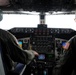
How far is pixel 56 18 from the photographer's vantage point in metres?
3.66

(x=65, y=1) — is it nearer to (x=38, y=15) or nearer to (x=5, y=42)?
(x=5, y=42)

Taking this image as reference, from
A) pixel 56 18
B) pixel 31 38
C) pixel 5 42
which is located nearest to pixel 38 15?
pixel 56 18

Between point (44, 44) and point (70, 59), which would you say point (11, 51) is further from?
point (44, 44)

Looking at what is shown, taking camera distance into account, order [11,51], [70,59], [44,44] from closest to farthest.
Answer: [70,59] < [11,51] < [44,44]

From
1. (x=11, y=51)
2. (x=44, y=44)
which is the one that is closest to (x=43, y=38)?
(x=44, y=44)

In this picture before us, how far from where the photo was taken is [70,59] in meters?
1.96

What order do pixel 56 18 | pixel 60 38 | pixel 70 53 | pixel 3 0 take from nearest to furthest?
pixel 70 53, pixel 3 0, pixel 60 38, pixel 56 18

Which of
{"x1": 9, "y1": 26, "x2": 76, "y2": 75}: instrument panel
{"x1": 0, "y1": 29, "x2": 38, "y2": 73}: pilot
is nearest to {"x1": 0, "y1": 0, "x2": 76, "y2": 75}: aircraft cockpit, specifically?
{"x1": 9, "y1": 26, "x2": 76, "y2": 75}: instrument panel

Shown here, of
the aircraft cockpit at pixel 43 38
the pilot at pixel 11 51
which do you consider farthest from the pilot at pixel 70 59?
the aircraft cockpit at pixel 43 38

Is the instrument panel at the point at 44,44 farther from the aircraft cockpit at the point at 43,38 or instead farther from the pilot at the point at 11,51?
the pilot at the point at 11,51

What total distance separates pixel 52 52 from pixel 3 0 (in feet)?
4.04

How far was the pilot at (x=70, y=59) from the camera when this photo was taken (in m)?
1.95

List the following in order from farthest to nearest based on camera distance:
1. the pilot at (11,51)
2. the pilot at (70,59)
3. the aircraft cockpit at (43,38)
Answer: the aircraft cockpit at (43,38) → the pilot at (11,51) → the pilot at (70,59)

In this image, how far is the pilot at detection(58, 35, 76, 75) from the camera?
1949 millimetres
